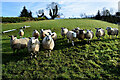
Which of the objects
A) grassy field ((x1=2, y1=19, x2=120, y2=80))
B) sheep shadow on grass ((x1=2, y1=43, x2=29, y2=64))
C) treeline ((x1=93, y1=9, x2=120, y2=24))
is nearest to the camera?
grassy field ((x1=2, y1=19, x2=120, y2=80))

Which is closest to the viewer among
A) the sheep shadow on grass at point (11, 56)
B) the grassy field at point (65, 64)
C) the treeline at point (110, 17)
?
→ the grassy field at point (65, 64)

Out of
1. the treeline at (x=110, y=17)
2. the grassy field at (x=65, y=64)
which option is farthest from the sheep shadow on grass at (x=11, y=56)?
the treeline at (x=110, y=17)

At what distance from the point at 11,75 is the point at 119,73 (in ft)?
23.9

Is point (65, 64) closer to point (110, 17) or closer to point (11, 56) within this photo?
point (11, 56)

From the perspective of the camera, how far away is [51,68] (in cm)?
678

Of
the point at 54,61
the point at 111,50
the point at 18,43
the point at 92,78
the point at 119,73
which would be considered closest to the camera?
the point at 92,78

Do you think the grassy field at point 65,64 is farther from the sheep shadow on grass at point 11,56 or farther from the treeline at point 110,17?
the treeline at point 110,17

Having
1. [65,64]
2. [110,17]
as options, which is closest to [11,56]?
[65,64]

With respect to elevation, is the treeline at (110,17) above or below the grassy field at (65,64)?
above

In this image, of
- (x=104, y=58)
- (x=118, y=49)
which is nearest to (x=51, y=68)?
(x=104, y=58)

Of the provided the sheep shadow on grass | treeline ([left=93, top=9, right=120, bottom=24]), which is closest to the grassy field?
the sheep shadow on grass

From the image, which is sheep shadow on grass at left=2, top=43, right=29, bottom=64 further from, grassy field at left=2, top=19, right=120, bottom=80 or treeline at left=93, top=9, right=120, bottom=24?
treeline at left=93, top=9, right=120, bottom=24

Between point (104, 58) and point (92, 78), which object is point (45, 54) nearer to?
point (92, 78)

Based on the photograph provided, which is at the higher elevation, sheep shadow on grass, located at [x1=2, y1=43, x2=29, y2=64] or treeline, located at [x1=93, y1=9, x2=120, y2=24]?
treeline, located at [x1=93, y1=9, x2=120, y2=24]
